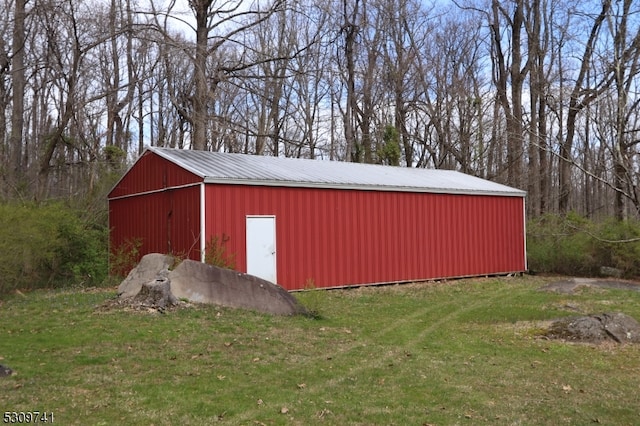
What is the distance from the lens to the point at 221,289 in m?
9.34

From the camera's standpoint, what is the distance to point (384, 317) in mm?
9750

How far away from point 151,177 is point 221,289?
6108mm

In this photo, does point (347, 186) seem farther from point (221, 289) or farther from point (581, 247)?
point (581, 247)

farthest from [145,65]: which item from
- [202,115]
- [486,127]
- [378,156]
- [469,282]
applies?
[469,282]

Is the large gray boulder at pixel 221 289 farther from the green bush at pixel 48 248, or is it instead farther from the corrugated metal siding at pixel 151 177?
the green bush at pixel 48 248

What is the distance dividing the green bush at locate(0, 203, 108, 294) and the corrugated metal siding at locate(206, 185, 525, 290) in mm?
3894

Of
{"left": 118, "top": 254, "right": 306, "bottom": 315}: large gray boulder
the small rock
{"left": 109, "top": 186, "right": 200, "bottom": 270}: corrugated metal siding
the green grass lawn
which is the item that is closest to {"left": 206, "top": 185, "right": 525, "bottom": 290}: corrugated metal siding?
{"left": 109, "top": 186, "right": 200, "bottom": 270}: corrugated metal siding

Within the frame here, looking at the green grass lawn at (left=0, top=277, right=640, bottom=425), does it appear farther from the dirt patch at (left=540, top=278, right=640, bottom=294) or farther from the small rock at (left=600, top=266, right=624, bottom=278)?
the small rock at (left=600, top=266, right=624, bottom=278)

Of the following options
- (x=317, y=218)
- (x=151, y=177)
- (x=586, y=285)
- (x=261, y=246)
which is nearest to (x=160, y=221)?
(x=151, y=177)

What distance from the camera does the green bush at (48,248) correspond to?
37.2 ft

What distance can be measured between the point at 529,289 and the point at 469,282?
1.91 meters

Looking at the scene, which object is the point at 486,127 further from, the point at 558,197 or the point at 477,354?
the point at 477,354

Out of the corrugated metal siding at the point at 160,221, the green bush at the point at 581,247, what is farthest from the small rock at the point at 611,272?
the corrugated metal siding at the point at 160,221

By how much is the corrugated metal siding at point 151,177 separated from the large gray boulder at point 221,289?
123 inches
